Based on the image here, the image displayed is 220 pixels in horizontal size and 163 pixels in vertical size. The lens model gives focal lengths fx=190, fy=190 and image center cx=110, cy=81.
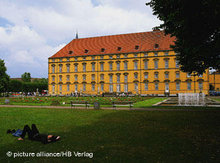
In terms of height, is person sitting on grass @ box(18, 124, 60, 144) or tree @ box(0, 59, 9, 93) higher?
tree @ box(0, 59, 9, 93)

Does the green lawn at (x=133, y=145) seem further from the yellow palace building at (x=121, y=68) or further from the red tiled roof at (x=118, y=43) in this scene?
the red tiled roof at (x=118, y=43)

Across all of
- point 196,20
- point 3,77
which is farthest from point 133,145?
point 3,77

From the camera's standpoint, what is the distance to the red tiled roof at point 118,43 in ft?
172

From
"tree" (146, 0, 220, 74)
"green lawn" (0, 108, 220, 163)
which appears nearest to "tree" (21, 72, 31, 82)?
"green lawn" (0, 108, 220, 163)

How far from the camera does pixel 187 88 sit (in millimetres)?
49188

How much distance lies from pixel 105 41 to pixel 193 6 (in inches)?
2084

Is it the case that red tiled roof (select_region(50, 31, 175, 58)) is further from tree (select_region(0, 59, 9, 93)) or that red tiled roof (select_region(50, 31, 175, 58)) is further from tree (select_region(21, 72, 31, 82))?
tree (select_region(21, 72, 31, 82))

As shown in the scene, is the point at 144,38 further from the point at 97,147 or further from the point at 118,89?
the point at 97,147

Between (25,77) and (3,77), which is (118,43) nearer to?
(3,77)

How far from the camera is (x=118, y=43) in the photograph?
57.1 meters

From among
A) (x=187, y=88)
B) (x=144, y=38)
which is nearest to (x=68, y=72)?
(x=144, y=38)

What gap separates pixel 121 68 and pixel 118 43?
26.3ft

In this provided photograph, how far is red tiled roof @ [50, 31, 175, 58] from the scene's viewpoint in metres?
52.5

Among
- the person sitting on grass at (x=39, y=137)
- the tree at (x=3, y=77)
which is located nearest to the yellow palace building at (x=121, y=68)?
the tree at (x=3, y=77)
